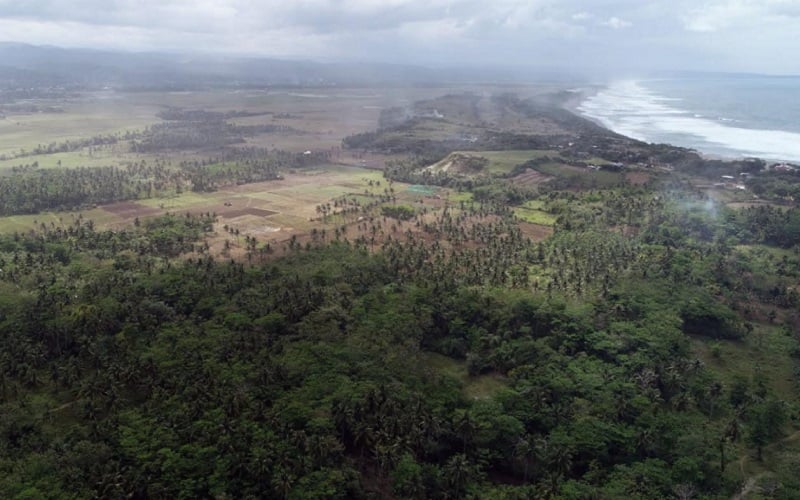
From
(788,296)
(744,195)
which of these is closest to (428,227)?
(788,296)

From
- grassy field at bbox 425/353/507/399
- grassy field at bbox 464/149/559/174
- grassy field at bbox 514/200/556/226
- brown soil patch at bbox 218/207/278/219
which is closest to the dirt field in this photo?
grassy field at bbox 464/149/559/174

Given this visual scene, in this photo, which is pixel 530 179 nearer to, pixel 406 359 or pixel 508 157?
pixel 508 157

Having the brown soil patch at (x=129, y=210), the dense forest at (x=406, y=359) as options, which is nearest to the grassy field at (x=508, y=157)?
the dense forest at (x=406, y=359)

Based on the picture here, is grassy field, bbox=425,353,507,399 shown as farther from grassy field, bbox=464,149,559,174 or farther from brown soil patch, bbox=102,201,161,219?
grassy field, bbox=464,149,559,174

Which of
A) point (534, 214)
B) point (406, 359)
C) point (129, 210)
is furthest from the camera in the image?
point (534, 214)

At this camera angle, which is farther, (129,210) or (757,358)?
(129,210)

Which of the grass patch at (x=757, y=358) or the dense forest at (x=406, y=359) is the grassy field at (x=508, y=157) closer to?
the dense forest at (x=406, y=359)

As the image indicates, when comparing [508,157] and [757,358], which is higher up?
[508,157]

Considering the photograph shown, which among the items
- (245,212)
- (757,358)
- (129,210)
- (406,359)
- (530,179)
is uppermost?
(530,179)

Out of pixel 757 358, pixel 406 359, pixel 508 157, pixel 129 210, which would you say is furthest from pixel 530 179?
pixel 406 359
